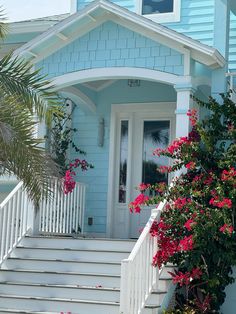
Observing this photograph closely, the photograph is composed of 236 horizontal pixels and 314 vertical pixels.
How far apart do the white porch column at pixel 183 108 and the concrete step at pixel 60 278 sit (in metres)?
2.43

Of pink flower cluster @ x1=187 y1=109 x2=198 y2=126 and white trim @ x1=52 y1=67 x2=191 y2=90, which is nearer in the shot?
pink flower cluster @ x1=187 y1=109 x2=198 y2=126

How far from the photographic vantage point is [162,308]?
879cm

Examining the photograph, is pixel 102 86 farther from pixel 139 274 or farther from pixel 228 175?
pixel 139 274

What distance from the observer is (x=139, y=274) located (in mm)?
8422

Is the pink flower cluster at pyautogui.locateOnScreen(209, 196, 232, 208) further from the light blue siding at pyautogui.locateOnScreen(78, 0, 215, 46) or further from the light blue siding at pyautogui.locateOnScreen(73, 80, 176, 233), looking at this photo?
the light blue siding at pyautogui.locateOnScreen(78, 0, 215, 46)

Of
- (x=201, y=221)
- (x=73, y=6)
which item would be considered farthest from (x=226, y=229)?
(x=73, y=6)

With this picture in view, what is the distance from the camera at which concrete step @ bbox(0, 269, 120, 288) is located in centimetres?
931

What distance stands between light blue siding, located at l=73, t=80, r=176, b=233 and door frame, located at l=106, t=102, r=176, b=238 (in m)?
0.11

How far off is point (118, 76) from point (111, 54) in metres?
0.40

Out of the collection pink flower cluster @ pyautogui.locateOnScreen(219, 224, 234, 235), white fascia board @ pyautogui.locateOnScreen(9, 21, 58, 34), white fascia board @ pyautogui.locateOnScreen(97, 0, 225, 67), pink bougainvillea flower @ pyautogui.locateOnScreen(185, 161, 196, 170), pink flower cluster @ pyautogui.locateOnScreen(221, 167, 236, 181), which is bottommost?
pink flower cluster @ pyautogui.locateOnScreen(219, 224, 234, 235)

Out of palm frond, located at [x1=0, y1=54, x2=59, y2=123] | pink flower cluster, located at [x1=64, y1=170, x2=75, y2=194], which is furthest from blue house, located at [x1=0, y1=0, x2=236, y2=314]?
palm frond, located at [x1=0, y1=54, x2=59, y2=123]

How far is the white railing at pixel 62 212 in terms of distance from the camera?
1103 cm

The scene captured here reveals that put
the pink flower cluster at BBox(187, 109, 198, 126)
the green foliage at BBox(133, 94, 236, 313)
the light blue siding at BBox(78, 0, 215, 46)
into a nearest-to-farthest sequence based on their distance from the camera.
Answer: the green foliage at BBox(133, 94, 236, 313) < the pink flower cluster at BBox(187, 109, 198, 126) < the light blue siding at BBox(78, 0, 215, 46)

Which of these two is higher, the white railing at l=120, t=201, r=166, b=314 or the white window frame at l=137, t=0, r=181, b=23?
the white window frame at l=137, t=0, r=181, b=23
